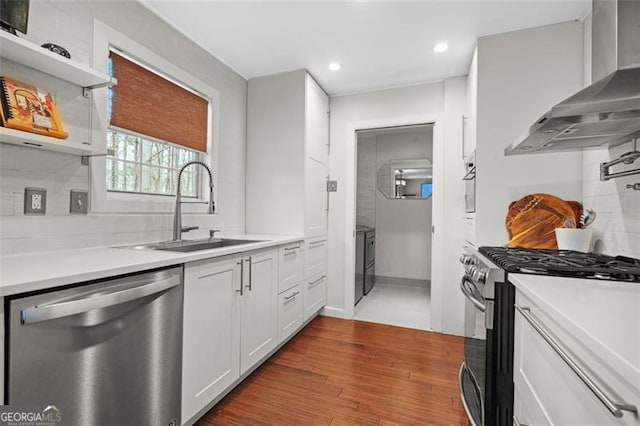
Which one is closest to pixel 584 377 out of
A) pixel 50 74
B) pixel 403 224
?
pixel 50 74

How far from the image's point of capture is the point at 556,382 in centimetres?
78

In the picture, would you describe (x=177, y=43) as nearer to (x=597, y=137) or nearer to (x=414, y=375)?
(x=597, y=137)

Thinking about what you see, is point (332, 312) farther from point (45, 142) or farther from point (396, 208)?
point (45, 142)

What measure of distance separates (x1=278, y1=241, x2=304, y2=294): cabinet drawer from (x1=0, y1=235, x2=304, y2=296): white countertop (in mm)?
768

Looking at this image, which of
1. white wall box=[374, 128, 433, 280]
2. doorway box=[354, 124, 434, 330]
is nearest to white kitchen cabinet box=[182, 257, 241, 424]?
doorway box=[354, 124, 434, 330]

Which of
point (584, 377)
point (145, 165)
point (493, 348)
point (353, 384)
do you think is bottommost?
point (353, 384)

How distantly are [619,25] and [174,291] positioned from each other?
2.24 meters

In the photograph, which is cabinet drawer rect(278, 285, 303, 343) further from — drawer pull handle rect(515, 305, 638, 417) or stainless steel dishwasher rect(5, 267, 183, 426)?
drawer pull handle rect(515, 305, 638, 417)

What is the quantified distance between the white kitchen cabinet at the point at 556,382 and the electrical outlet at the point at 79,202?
82.6 inches

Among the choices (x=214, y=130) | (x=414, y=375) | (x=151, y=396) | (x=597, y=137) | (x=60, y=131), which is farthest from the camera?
(x=214, y=130)

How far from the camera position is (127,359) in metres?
1.15

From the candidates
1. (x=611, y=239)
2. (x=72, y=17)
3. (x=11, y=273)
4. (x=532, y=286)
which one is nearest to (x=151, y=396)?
(x=11, y=273)

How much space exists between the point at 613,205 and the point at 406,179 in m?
3.07

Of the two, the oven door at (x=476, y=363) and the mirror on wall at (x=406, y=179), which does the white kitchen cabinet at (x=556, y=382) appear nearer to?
the oven door at (x=476, y=363)
